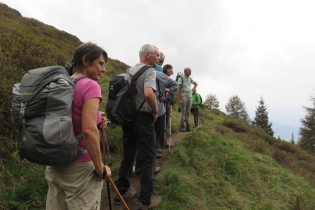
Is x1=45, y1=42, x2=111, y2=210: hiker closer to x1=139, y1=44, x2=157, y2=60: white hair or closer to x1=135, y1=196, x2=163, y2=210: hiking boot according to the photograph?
x1=139, y1=44, x2=157, y2=60: white hair

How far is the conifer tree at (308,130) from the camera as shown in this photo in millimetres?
32344

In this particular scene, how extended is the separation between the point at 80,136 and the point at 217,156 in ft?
16.9

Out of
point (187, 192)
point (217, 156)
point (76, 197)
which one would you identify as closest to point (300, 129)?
point (217, 156)

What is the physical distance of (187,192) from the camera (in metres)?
4.53

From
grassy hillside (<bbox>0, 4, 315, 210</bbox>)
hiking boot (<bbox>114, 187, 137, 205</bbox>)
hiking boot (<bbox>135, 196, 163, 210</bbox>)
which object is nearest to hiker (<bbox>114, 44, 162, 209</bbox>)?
hiking boot (<bbox>135, 196, 163, 210</bbox>)

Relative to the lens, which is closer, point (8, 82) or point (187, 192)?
point (187, 192)

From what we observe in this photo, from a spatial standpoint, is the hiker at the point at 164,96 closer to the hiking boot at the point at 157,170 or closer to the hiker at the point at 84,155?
the hiking boot at the point at 157,170

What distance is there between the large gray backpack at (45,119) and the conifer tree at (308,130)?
121ft

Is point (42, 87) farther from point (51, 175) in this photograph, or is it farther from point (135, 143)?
point (135, 143)

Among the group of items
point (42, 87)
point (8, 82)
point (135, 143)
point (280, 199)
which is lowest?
point (280, 199)

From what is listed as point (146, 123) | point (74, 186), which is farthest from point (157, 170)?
point (74, 186)

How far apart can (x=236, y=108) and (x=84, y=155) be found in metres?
59.5

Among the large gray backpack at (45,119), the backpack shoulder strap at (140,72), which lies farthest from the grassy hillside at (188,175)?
the backpack shoulder strap at (140,72)

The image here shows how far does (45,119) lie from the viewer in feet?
5.97
